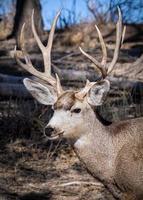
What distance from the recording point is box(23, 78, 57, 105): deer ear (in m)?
6.41

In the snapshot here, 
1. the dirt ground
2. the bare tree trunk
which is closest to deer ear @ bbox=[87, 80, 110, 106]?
the dirt ground

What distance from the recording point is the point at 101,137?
6.12 metres

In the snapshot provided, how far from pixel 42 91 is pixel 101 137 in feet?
2.81

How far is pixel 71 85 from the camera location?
34.3 ft

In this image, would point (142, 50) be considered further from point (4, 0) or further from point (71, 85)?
point (4, 0)

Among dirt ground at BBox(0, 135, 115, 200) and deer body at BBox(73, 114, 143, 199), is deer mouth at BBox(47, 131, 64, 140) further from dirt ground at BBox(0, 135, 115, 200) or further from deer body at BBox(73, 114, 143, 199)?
dirt ground at BBox(0, 135, 115, 200)

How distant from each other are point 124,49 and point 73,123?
9.38 meters

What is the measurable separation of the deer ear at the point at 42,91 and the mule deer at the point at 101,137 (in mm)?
133

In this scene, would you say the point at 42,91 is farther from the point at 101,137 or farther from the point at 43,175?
the point at 43,175

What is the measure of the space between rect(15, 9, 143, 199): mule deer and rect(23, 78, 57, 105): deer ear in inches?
5.2

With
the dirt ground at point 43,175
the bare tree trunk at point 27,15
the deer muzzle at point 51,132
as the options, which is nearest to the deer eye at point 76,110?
the deer muzzle at point 51,132

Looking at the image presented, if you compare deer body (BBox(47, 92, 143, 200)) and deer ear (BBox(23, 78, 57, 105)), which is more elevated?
deer ear (BBox(23, 78, 57, 105))

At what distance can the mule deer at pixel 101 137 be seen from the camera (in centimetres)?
579

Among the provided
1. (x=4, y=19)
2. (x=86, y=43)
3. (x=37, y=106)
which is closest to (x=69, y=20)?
(x=86, y=43)
